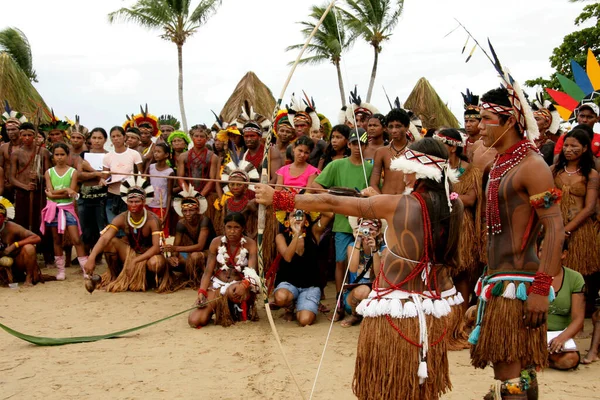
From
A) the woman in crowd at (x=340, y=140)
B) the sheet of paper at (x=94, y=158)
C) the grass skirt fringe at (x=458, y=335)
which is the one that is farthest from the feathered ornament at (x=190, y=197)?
the grass skirt fringe at (x=458, y=335)

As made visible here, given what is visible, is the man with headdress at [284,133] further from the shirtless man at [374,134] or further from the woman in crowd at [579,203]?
the woman in crowd at [579,203]

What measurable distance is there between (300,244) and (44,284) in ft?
12.3

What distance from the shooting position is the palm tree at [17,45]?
96.7 ft

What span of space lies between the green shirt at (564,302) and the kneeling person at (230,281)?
2650 mm

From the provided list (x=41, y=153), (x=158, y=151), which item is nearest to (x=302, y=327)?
(x=158, y=151)

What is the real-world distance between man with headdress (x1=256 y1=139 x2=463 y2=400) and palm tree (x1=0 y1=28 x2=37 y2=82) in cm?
3080

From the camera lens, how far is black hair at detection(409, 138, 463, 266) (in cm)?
310

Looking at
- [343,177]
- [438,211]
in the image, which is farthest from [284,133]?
[438,211]

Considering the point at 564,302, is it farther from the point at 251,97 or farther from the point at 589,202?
the point at 251,97

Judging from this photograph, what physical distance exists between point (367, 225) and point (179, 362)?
1.99m

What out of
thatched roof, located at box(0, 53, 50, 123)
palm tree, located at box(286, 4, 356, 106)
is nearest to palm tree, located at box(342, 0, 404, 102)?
palm tree, located at box(286, 4, 356, 106)

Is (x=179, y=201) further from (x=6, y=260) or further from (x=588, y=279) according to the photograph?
(x=588, y=279)

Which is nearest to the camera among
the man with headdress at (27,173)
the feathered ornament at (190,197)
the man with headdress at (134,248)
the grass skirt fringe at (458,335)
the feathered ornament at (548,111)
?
the grass skirt fringe at (458,335)

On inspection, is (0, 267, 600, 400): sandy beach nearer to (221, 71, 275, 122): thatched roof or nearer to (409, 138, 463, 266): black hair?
(409, 138, 463, 266): black hair
